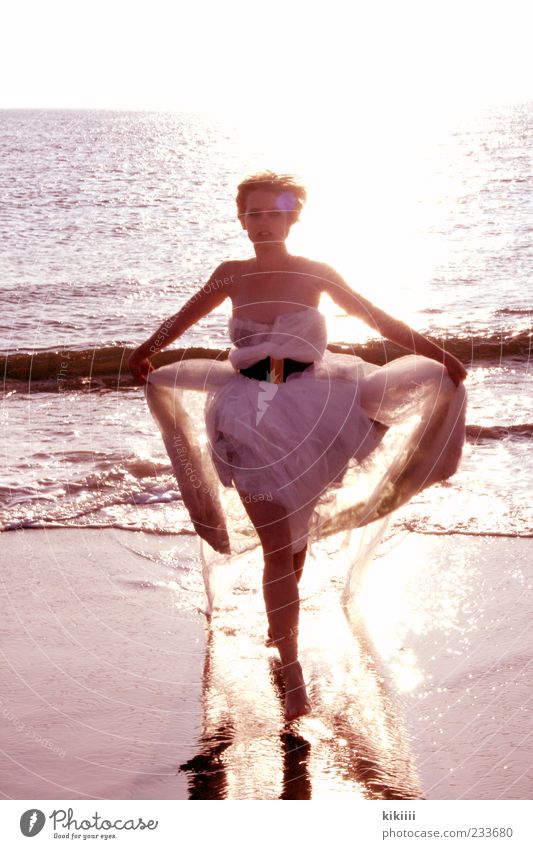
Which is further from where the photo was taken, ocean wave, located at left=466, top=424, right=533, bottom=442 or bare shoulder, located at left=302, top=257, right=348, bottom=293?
ocean wave, located at left=466, top=424, right=533, bottom=442

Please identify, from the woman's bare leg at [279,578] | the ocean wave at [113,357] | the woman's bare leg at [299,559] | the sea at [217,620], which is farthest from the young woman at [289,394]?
the ocean wave at [113,357]

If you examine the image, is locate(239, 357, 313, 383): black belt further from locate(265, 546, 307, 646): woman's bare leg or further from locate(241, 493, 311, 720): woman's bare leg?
locate(265, 546, 307, 646): woman's bare leg

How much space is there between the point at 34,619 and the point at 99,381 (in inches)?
269

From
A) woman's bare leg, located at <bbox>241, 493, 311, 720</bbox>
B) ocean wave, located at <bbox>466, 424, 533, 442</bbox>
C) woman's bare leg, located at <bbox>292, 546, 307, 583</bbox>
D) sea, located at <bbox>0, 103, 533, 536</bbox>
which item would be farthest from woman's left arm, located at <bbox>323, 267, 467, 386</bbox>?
ocean wave, located at <bbox>466, 424, 533, 442</bbox>

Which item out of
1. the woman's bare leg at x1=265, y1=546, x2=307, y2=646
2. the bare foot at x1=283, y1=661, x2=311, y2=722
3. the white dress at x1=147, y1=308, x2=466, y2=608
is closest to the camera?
the bare foot at x1=283, y1=661, x2=311, y2=722

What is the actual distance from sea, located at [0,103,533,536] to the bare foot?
1.49 metres

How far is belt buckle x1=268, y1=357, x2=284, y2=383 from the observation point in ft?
13.9

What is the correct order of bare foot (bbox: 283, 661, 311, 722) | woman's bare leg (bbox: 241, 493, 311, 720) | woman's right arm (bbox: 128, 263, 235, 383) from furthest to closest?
woman's right arm (bbox: 128, 263, 235, 383) → woman's bare leg (bbox: 241, 493, 311, 720) → bare foot (bbox: 283, 661, 311, 722)

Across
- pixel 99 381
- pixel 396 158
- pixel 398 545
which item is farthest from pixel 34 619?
pixel 396 158

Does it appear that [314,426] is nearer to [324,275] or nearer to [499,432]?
[324,275]

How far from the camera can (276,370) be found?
4246 mm

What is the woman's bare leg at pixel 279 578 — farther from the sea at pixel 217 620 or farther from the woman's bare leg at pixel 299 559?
the woman's bare leg at pixel 299 559

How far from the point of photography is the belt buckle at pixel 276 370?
424 cm

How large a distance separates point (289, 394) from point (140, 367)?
0.73 meters
